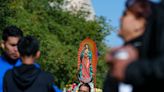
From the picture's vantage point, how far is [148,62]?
3371 mm

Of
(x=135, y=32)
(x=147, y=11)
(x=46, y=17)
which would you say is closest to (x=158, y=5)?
(x=147, y=11)

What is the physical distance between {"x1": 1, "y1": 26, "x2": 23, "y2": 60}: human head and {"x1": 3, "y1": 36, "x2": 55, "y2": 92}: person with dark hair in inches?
12.2

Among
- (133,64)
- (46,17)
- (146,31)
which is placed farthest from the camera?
(46,17)

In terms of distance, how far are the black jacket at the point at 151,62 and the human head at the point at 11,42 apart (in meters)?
3.86

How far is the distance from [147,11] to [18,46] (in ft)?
11.5

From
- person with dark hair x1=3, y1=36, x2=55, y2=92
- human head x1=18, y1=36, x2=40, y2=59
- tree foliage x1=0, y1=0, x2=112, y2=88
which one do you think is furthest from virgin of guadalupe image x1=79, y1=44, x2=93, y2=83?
human head x1=18, y1=36, x2=40, y2=59

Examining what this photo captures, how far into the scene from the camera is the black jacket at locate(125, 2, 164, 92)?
3330 millimetres

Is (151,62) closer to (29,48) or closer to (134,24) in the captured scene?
(134,24)

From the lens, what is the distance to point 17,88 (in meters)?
7.15

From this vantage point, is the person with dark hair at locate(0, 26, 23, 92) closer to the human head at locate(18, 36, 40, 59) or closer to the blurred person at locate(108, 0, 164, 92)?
the human head at locate(18, 36, 40, 59)

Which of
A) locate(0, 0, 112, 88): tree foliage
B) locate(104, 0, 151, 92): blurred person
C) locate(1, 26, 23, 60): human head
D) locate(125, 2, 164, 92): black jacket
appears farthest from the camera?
locate(0, 0, 112, 88): tree foliage

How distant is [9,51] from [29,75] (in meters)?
0.53

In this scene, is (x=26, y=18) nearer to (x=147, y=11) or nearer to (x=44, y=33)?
(x=44, y=33)

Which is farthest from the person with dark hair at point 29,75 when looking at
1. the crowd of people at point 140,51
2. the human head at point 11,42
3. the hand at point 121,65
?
the hand at point 121,65
